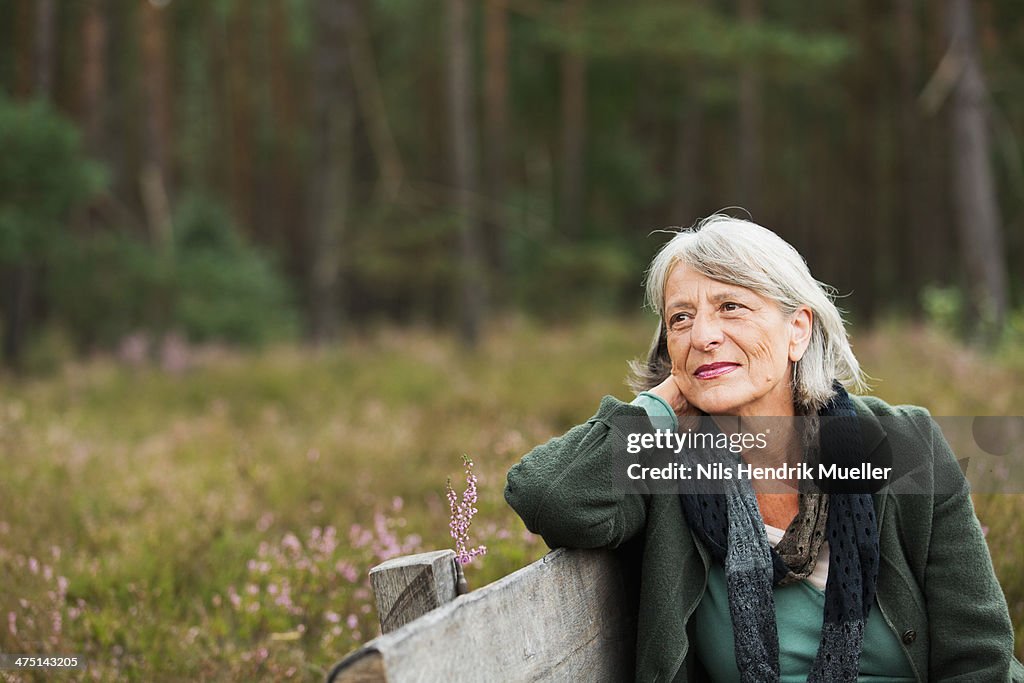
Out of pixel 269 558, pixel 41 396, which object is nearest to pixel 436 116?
pixel 41 396

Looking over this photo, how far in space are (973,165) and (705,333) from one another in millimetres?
12412

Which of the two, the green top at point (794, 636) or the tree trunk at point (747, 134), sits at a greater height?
the tree trunk at point (747, 134)

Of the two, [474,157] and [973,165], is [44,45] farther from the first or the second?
[973,165]

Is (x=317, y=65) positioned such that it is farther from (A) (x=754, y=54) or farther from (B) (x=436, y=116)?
(B) (x=436, y=116)

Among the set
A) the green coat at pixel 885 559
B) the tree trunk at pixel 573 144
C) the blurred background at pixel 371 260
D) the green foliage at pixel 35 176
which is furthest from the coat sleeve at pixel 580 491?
the tree trunk at pixel 573 144

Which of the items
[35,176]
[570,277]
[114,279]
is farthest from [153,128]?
[570,277]

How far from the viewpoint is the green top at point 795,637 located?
2504 millimetres

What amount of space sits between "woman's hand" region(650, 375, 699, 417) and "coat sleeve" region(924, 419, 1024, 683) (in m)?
0.60

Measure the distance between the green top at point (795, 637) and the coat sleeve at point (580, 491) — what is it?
289mm

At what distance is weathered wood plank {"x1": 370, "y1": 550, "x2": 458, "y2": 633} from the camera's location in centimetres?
208

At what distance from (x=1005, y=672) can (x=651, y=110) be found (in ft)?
87.1

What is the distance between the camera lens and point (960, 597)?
2.42 m

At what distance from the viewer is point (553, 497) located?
233cm
